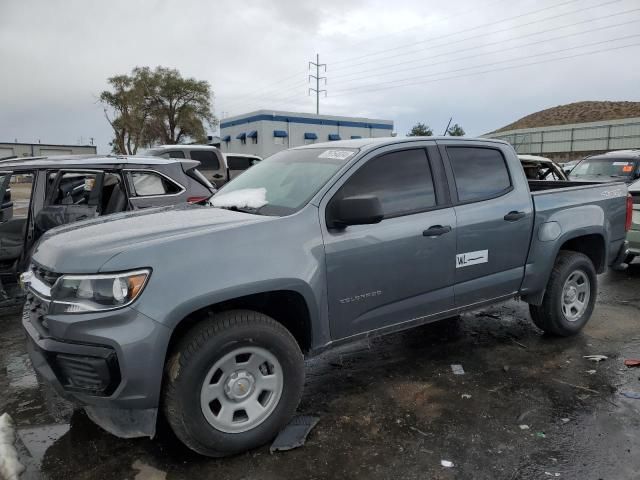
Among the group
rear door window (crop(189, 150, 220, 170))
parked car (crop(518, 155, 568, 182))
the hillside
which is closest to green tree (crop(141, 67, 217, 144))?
rear door window (crop(189, 150, 220, 170))

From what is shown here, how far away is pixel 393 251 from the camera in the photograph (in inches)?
135

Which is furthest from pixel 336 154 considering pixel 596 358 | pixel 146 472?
pixel 596 358

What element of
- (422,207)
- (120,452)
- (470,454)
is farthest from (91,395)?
(422,207)

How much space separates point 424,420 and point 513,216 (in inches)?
74.7

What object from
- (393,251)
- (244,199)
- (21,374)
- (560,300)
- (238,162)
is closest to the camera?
(393,251)

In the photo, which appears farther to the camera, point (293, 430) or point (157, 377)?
point (293, 430)

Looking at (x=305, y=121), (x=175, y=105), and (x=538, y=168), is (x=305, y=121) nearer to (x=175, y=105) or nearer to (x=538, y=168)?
(x=175, y=105)

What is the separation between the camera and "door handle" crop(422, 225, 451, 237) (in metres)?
3.61

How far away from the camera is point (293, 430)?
3176 millimetres

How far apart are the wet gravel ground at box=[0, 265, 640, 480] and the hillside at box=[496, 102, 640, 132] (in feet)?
222

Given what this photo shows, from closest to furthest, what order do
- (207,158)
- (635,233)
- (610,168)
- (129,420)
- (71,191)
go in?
1. (129,420)
2. (71,191)
3. (635,233)
4. (610,168)
5. (207,158)

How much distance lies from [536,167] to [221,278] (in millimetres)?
7738

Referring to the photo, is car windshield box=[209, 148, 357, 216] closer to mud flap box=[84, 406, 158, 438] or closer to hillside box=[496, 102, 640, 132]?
mud flap box=[84, 406, 158, 438]

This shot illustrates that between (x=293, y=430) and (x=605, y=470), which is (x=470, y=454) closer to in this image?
(x=605, y=470)
